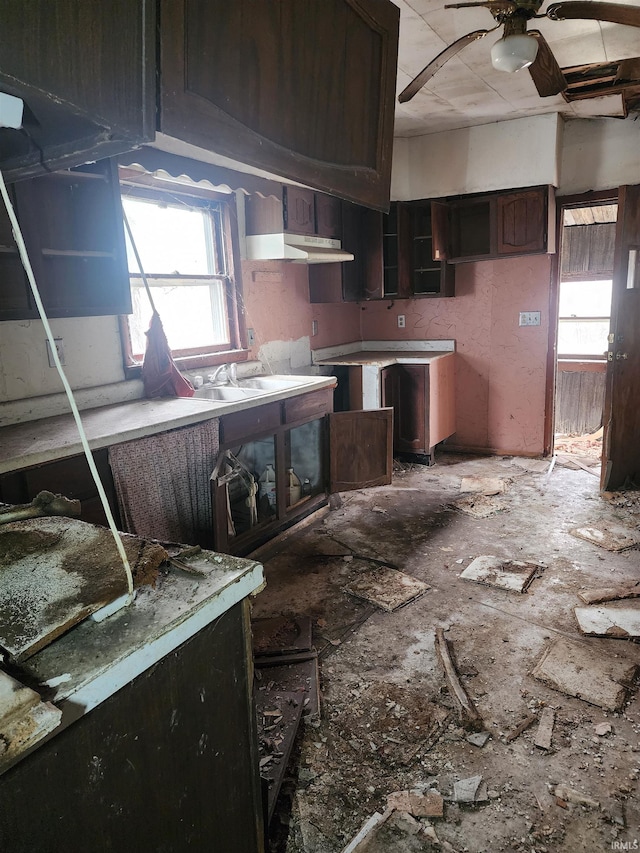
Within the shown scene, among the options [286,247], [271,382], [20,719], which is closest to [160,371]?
[271,382]

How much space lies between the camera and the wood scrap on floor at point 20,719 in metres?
0.67

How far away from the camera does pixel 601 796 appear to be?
1.65 meters

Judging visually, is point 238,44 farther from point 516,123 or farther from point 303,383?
point 516,123

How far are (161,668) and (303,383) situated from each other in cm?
280

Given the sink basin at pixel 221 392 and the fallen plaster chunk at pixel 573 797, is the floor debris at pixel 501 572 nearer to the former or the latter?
the fallen plaster chunk at pixel 573 797

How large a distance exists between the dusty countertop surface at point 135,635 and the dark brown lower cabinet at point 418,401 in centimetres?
384

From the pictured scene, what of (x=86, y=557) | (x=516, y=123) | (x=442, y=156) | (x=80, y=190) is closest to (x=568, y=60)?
(x=516, y=123)

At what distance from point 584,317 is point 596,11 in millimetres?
4700

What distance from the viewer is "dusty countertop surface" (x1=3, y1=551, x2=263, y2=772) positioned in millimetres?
776

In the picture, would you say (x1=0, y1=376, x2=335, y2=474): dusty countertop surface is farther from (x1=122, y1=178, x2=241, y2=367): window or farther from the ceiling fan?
the ceiling fan

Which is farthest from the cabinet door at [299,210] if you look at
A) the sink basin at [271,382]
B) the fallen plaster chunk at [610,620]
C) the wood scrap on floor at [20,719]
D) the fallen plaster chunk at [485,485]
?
the wood scrap on floor at [20,719]

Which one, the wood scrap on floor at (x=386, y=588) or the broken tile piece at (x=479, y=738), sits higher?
the wood scrap on floor at (x=386, y=588)

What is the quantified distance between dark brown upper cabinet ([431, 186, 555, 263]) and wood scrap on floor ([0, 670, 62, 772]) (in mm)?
4807

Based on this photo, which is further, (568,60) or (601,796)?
(568,60)
